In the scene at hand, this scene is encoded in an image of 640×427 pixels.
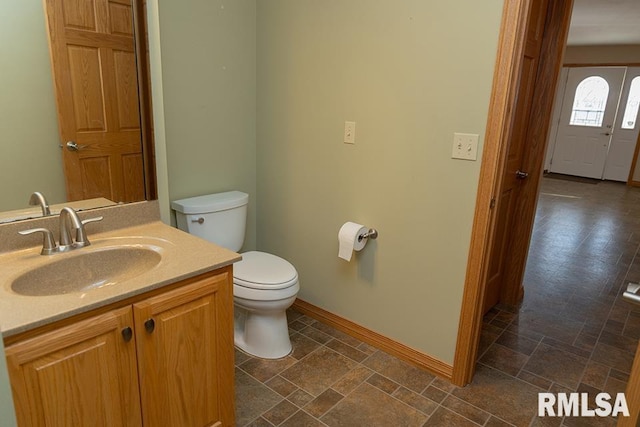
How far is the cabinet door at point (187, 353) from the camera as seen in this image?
1.32m

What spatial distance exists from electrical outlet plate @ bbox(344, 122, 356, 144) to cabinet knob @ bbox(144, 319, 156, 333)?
54.1 inches

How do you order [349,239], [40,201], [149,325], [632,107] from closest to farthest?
[149,325]
[40,201]
[349,239]
[632,107]

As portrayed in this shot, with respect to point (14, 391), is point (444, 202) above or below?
above

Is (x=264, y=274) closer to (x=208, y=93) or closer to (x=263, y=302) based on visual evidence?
(x=263, y=302)

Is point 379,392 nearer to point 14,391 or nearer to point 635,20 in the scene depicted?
point 14,391

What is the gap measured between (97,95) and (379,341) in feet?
6.02

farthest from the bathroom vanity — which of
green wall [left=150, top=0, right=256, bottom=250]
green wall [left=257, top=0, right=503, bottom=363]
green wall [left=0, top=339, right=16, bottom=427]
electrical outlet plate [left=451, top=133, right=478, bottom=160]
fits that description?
electrical outlet plate [left=451, top=133, right=478, bottom=160]

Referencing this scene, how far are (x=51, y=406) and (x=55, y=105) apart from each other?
1033mm

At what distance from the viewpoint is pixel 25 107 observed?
57.9 inches

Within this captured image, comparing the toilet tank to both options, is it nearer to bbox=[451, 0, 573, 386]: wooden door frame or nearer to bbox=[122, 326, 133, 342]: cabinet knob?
bbox=[122, 326, 133, 342]: cabinet knob

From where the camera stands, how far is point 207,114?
2.31 meters

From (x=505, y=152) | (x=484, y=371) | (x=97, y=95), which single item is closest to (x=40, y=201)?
(x=97, y=95)

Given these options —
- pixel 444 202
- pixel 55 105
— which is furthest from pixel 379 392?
pixel 55 105

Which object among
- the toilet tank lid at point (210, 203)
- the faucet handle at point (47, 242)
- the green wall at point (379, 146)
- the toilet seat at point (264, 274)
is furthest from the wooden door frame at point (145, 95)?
the green wall at point (379, 146)
